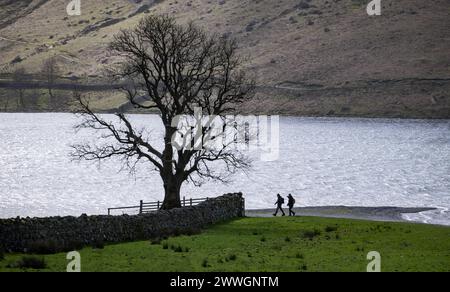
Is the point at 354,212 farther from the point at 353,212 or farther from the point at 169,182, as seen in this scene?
the point at 169,182

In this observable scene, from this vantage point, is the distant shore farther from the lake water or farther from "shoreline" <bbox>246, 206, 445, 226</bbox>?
the lake water

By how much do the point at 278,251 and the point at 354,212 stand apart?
28587mm

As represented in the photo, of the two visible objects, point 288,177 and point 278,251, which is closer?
point 278,251

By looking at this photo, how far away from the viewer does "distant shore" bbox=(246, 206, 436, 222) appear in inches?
2451

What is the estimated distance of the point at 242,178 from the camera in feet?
310

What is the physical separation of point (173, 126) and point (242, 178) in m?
44.0

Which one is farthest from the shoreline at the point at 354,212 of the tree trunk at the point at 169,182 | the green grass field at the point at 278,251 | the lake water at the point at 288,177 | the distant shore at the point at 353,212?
the green grass field at the point at 278,251

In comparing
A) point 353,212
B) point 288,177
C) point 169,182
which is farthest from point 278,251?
point 288,177

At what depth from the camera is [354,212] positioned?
65.1 meters

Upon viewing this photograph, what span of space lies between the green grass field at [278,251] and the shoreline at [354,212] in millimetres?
12327

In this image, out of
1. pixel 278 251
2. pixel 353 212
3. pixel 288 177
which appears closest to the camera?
pixel 278 251

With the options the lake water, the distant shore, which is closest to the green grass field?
the distant shore
